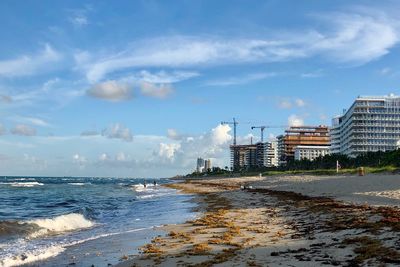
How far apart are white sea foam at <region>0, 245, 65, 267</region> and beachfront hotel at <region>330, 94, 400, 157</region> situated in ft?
536

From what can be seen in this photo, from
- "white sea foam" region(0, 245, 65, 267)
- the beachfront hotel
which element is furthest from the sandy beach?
the beachfront hotel

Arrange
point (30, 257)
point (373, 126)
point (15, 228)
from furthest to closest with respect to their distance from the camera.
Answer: point (373, 126)
point (15, 228)
point (30, 257)

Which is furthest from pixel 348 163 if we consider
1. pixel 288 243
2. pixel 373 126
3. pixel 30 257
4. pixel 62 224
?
pixel 30 257

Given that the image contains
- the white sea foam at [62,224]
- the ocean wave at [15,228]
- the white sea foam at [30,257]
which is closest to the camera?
the white sea foam at [30,257]

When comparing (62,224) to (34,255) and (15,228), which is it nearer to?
(15,228)

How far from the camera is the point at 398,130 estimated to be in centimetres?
17100

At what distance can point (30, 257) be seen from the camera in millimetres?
13344

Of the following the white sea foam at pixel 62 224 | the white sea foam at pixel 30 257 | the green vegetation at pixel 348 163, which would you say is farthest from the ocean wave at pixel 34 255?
the green vegetation at pixel 348 163

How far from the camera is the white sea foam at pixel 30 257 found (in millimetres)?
12758

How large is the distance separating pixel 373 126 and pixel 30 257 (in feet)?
564

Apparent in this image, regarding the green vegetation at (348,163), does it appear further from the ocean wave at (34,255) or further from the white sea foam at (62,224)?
the ocean wave at (34,255)

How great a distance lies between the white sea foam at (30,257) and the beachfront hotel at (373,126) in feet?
536

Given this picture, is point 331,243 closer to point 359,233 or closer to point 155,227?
point 359,233

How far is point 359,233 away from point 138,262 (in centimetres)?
613
